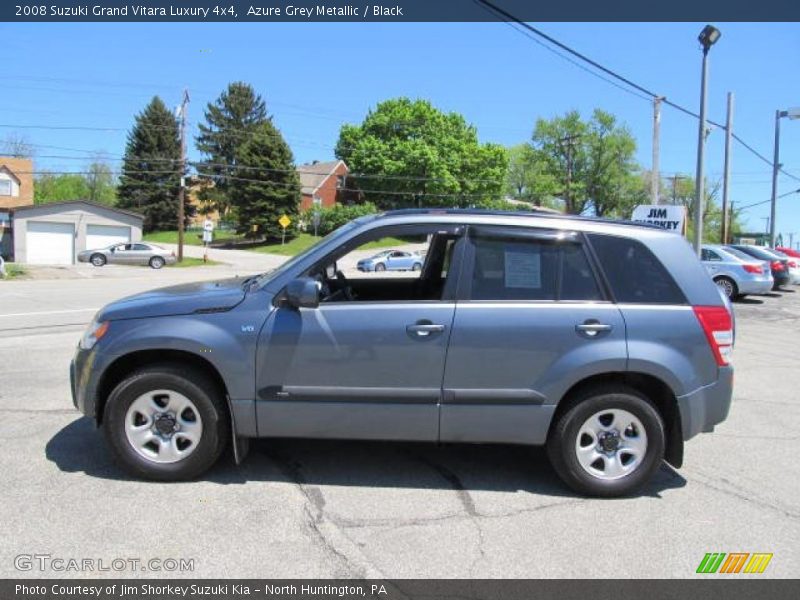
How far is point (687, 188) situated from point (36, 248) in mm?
87502

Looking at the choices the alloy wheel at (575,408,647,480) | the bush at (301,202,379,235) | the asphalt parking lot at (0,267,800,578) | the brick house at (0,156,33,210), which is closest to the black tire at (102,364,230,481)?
the asphalt parking lot at (0,267,800,578)

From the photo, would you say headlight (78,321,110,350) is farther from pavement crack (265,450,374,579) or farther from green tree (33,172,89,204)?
green tree (33,172,89,204)

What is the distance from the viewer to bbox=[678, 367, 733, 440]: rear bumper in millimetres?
4117

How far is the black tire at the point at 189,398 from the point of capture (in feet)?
13.5

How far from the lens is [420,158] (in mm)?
61469

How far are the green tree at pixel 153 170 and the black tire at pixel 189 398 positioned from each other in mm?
72612

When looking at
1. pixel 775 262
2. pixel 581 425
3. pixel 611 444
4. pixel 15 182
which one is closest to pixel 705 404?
pixel 611 444

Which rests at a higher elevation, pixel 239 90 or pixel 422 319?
pixel 239 90

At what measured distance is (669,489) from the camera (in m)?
4.40

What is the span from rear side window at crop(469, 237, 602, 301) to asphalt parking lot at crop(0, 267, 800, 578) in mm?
1319

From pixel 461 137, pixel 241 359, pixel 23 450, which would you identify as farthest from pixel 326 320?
pixel 461 137

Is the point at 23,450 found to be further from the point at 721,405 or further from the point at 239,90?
the point at 239,90

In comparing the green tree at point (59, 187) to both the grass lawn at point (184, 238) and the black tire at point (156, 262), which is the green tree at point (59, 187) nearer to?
the grass lawn at point (184, 238)
